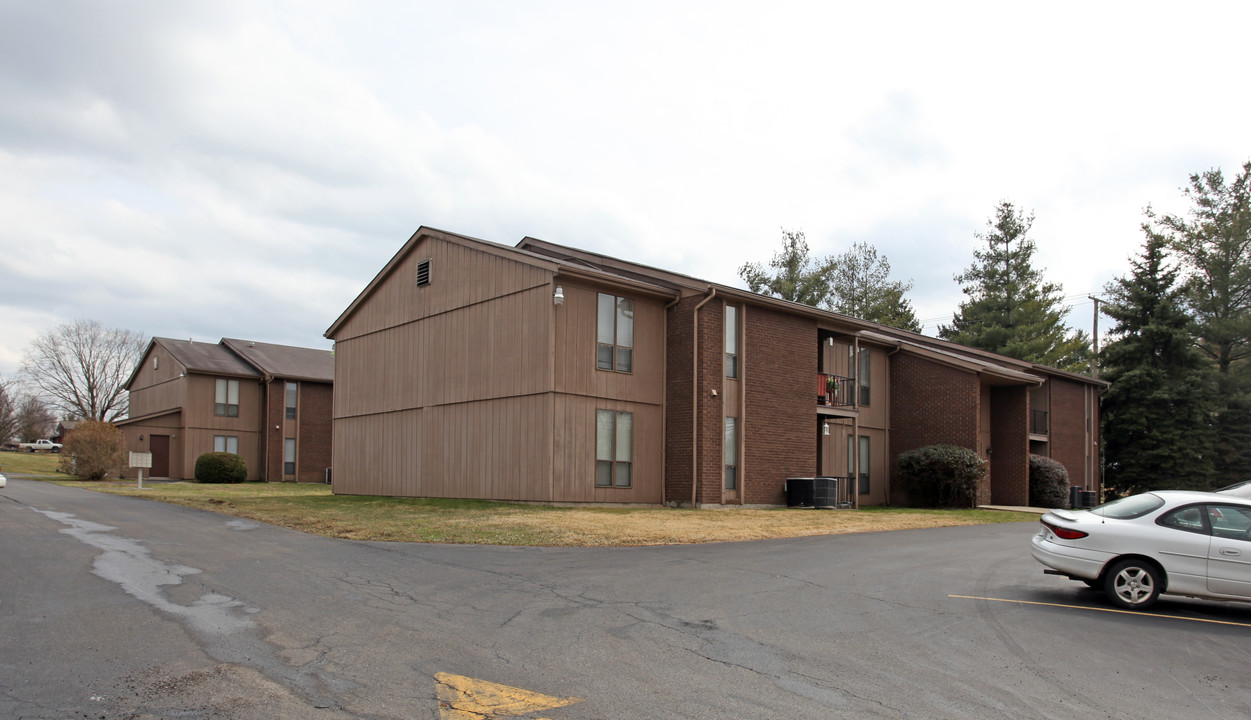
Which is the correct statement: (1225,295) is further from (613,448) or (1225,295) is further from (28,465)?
(28,465)

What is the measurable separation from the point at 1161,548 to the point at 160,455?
43.7 metres

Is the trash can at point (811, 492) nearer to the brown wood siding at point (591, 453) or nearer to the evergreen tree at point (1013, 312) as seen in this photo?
the brown wood siding at point (591, 453)

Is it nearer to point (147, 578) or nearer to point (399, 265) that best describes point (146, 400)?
point (399, 265)

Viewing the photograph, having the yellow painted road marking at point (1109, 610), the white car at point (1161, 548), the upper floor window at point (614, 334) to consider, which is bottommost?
the yellow painted road marking at point (1109, 610)

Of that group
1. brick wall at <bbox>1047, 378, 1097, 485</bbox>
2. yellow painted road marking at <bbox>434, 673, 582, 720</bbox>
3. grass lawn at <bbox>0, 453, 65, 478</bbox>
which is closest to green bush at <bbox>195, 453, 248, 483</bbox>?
grass lawn at <bbox>0, 453, 65, 478</bbox>

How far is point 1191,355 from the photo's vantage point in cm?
3953

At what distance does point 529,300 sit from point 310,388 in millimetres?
27553

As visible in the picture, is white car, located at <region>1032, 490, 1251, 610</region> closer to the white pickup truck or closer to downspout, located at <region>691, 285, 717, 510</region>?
downspout, located at <region>691, 285, 717, 510</region>

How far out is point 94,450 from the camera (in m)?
36.8

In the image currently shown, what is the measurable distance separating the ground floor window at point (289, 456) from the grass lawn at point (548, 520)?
64.5ft

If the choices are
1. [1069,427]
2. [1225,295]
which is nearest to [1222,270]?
[1225,295]

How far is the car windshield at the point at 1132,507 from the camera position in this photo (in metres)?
9.94

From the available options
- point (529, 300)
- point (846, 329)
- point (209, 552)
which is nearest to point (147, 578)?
point (209, 552)

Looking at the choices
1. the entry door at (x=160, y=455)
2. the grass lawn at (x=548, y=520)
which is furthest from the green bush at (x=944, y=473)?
the entry door at (x=160, y=455)
